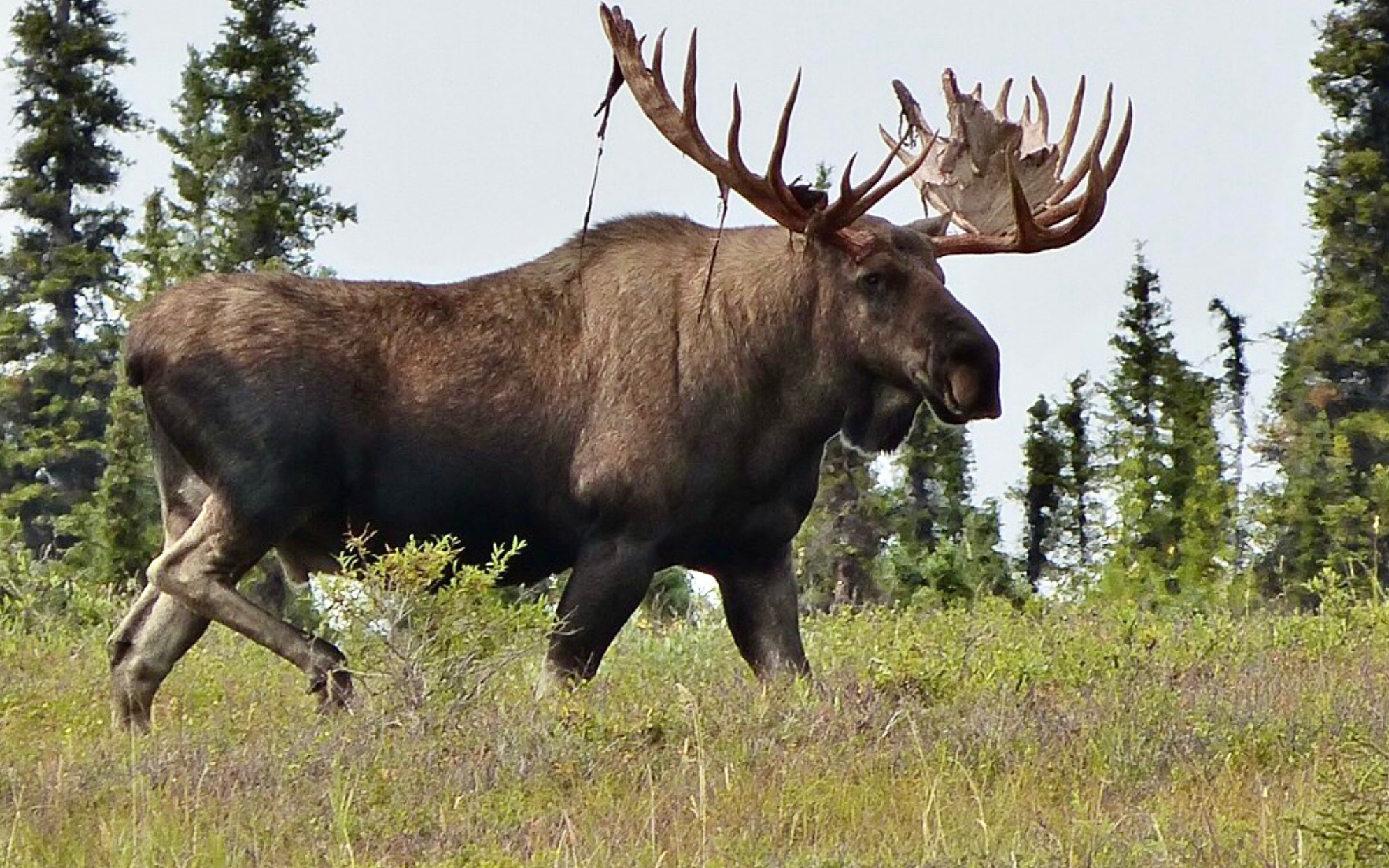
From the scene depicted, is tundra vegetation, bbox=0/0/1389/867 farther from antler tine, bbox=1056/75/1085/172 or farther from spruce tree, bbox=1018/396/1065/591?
spruce tree, bbox=1018/396/1065/591

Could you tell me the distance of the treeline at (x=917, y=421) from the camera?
2534cm

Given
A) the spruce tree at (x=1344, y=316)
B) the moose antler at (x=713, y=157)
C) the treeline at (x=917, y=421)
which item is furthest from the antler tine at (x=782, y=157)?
the spruce tree at (x=1344, y=316)

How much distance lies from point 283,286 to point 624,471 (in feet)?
5.10

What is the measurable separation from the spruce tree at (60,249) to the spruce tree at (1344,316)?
15.7 meters

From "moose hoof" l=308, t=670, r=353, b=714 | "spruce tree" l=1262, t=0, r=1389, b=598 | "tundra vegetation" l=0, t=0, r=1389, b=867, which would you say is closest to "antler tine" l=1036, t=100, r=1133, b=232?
"tundra vegetation" l=0, t=0, r=1389, b=867

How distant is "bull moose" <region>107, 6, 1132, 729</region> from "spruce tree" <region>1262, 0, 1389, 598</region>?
65.8 ft

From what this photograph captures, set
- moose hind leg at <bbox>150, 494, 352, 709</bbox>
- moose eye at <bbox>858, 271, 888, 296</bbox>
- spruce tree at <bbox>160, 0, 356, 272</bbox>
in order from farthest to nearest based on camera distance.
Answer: spruce tree at <bbox>160, 0, 356, 272</bbox>
moose eye at <bbox>858, 271, 888, 296</bbox>
moose hind leg at <bbox>150, 494, 352, 709</bbox>

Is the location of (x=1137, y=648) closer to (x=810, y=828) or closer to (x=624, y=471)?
(x=624, y=471)

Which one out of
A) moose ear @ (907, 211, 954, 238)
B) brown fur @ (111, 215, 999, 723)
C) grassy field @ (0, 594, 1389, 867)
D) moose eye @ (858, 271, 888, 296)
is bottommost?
grassy field @ (0, 594, 1389, 867)

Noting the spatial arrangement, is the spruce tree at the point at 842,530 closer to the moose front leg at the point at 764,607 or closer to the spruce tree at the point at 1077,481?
the spruce tree at the point at 1077,481

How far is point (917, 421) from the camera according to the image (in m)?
25.6

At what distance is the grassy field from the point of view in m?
5.69

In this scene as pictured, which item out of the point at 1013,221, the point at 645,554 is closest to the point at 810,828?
the point at 645,554

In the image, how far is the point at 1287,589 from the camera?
25016mm
